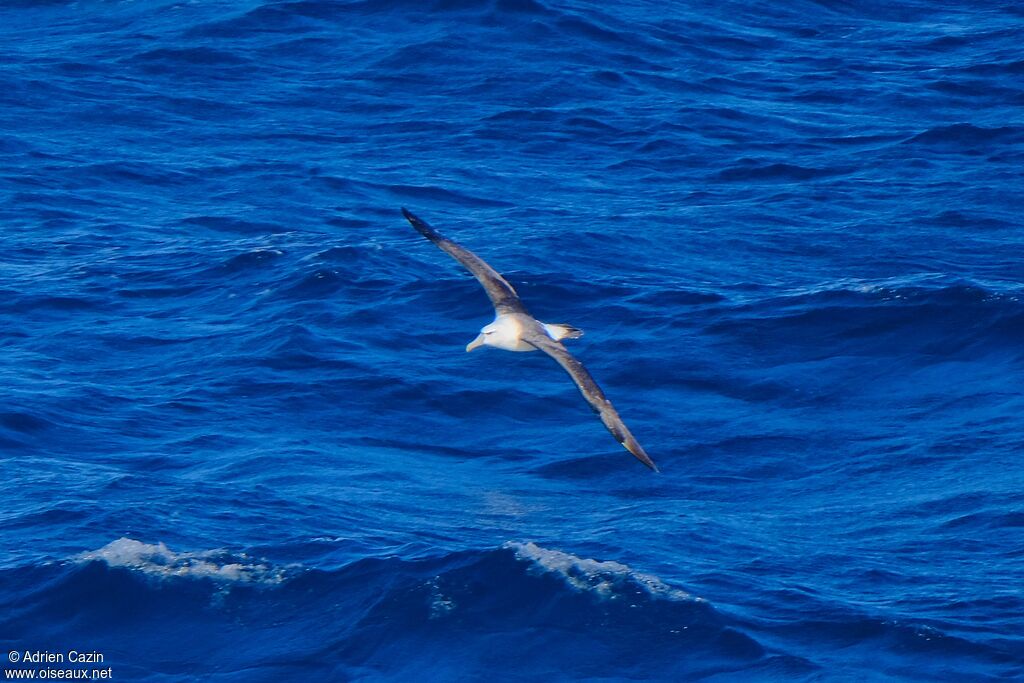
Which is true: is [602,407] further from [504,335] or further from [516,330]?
[504,335]

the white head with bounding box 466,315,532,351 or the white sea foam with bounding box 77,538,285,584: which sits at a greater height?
the white head with bounding box 466,315,532,351

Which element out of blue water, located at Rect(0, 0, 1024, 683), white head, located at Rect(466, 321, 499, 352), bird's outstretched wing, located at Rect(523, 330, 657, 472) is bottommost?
blue water, located at Rect(0, 0, 1024, 683)

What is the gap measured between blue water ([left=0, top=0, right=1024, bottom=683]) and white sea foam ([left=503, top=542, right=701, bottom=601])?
56 mm

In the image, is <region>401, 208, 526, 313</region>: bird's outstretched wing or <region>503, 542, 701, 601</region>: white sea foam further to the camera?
<region>401, 208, 526, 313</region>: bird's outstretched wing

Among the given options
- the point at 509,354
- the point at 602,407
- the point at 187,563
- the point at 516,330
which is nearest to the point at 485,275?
the point at 516,330

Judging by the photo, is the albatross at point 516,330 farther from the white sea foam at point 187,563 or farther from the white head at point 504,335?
the white sea foam at point 187,563

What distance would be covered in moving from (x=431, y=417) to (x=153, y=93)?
12.9 meters

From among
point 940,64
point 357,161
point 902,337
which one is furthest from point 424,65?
point 902,337

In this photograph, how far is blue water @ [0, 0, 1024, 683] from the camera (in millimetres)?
17609

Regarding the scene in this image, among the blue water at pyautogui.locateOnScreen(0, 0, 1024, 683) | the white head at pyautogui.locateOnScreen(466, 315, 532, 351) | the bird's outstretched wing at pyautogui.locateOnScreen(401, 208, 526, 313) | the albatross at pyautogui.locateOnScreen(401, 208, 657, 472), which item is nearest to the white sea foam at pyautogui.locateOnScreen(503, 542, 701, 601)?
the blue water at pyautogui.locateOnScreen(0, 0, 1024, 683)

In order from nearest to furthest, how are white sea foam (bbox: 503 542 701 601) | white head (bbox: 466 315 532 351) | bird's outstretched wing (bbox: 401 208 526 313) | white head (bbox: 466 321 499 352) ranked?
1. white sea foam (bbox: 503 542 701 601)
2. white head (bbox: 466 315 532 351)
3. white head (bbox: 466 321 499 352)
4. bird's outstretched wing (bbox: 401 208 526 313)

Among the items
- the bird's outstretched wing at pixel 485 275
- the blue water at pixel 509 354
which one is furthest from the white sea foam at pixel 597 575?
the bird's outstretched wing at pixel 485 275

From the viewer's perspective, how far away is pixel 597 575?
59.0ft

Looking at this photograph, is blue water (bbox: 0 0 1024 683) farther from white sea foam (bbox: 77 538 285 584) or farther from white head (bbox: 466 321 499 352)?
white head (bbox: 466 321 499 352)
